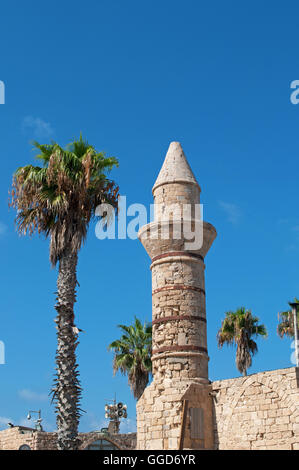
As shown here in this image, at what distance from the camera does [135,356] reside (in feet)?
97.5

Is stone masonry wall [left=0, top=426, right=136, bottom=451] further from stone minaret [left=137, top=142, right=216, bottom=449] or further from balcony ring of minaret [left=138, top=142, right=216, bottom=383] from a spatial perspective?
balcony ring of minaret [left=138, top=142, right=216, bottom=383]

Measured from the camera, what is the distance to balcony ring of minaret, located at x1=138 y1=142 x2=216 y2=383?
1745 centimetres

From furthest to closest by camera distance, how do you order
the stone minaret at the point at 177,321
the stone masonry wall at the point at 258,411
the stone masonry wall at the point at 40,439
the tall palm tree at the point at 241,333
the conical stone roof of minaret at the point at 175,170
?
the tall palm tree at the point at 241,333 → the stone masonry wall at the point at 40,439 → the conical stone roof of minaret at the point at 175,170 → the stone minaret at the point at 177,321 → the stone masonry wall at the point at 258,411

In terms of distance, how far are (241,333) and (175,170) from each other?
14.7m

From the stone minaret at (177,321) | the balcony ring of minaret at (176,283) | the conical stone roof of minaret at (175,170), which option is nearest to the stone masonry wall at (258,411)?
the stone minaret at (177,321)

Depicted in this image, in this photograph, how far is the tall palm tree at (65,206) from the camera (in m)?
17.8

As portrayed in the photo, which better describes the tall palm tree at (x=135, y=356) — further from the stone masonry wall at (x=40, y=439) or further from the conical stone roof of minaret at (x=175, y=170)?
the conical stone roof of minaret at (x=175, y=170)

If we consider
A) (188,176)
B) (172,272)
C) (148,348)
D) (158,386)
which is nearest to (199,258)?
(172,272)

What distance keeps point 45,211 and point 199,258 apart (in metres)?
4.89

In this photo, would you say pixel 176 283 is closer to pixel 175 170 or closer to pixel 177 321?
pixel 177 321

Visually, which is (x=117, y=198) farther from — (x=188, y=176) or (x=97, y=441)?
(x=97, y=441)

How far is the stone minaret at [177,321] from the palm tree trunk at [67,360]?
188cm

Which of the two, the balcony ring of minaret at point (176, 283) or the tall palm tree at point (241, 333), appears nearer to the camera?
the balcony ring of minaret at point (176, 283)

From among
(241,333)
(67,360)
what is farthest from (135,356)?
(67,360)
